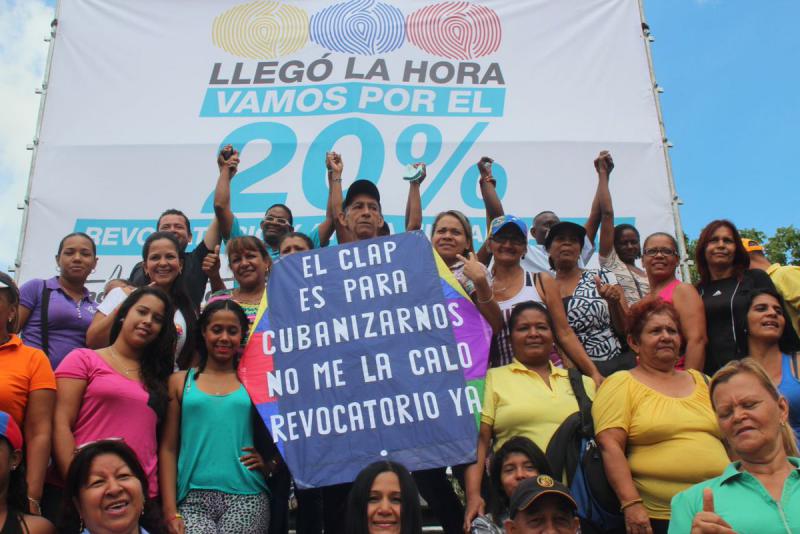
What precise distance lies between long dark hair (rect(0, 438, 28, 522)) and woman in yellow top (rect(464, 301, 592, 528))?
1.82m

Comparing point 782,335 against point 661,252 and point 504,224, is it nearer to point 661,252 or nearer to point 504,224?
point 661,252

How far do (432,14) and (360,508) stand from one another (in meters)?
5.85

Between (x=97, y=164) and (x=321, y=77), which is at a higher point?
(x=321, y=77)

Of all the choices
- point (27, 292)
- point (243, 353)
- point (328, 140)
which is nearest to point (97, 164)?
point (328, 140)

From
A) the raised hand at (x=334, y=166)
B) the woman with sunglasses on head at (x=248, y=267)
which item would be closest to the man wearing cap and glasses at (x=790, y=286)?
the raised hand at (x=334, y=166)

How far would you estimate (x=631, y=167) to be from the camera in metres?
6.88

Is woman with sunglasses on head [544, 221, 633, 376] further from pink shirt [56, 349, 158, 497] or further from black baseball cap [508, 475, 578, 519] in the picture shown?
pink shirt [56, 349, 158, 497]

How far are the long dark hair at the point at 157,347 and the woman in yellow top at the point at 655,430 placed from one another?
80.1 inches

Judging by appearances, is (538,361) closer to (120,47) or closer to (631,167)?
(631,167)

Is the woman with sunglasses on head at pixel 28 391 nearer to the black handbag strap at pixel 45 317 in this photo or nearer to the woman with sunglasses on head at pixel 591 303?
the black handbag strap at pixel 45 317

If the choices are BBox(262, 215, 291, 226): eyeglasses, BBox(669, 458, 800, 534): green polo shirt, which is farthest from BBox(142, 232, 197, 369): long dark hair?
BBox(669, 458, 800, 534): green polo shirt

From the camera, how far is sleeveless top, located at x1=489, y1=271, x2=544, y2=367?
13.2ft

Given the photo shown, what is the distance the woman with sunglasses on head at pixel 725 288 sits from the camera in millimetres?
3887

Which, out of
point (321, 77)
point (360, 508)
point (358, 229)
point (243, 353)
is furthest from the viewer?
point (321, 77)
